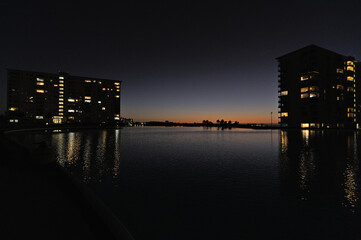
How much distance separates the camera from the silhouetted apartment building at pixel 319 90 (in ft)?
358

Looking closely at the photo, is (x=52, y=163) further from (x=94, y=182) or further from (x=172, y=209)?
(x=172, y=209)

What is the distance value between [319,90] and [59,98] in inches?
7635

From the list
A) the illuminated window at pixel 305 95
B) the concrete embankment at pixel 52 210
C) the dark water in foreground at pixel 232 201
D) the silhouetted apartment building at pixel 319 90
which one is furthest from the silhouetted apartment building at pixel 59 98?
the illuminated window at pixel 305 95

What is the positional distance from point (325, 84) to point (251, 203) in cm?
13085

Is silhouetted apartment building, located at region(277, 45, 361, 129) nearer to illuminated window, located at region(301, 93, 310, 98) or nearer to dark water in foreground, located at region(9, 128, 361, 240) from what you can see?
illuminated window, located at region(301, 93, 310, 98)

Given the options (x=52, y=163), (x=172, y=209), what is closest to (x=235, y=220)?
(x=172, y=209)

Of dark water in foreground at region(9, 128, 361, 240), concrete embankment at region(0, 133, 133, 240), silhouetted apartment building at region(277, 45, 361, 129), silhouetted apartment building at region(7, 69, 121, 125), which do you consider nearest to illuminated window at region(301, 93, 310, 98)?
silhouetted apartment building at region(277, 45, 361, 129)

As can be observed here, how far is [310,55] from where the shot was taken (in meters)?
112

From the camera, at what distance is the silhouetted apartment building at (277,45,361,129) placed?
109 metres

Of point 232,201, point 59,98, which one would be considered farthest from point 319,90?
point 59,98

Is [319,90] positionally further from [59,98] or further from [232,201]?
[59,98]

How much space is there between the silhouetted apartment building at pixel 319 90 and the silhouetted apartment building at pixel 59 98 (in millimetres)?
155671

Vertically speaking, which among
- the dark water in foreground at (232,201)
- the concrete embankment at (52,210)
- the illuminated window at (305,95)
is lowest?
the dark water in foreground at (232,201)

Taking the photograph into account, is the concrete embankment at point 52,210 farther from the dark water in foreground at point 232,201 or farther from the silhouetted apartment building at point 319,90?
the silhouetted apartment building at point 319,90
